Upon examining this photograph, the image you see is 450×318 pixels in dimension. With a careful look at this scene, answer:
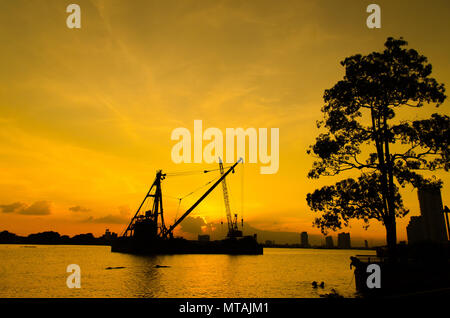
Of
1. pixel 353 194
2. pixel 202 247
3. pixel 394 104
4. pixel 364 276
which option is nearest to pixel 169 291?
pixel 364 276

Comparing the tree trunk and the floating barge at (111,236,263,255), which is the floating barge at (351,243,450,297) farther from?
the floating barge at (111,236,263,255)

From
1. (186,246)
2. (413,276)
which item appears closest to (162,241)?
(186,246)

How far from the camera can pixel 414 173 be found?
63.1 feet

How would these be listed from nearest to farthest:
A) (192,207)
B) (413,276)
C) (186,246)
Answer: (413,276), (192,207), (186,246)

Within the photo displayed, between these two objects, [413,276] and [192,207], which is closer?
[413,276]

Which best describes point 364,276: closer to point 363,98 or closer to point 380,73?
point 363,98

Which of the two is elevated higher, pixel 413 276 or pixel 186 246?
pixel 413 276

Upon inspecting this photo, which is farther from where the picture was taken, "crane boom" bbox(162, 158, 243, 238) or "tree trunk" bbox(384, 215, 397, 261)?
"crane boom" bbox(162, 158, 243, 238)

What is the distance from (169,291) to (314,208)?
76.0 feet

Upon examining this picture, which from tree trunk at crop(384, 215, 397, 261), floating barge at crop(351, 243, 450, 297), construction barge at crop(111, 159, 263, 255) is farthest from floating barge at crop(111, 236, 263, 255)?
tree trunk at crop(384, 215, 397, 261)

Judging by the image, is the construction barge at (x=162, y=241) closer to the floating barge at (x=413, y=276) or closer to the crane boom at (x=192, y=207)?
the crane boom at (x=192, y=207)

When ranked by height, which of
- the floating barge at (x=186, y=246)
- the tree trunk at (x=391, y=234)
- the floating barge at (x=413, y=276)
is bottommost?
the floating barge at (x=186, y=246)

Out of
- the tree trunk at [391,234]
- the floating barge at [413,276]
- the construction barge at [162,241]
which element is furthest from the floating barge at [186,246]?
the tree trunk at [391,234]

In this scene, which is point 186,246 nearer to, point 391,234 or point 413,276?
point 413,276
